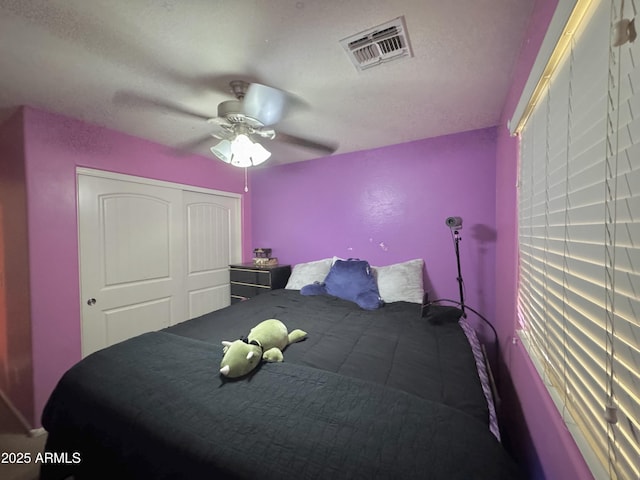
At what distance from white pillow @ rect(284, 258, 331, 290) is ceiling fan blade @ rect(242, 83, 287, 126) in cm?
160

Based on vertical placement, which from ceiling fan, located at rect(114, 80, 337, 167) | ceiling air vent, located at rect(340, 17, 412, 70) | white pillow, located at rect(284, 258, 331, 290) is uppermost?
ceiling air vent, located at rect(340, 17, 412, 70)

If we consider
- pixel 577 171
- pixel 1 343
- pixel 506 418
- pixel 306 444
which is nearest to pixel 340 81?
pixel 577 171

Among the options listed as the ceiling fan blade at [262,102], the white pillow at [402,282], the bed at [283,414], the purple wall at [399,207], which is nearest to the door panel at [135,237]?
the bed at [283,414]

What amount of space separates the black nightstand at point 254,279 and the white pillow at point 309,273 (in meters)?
0.25

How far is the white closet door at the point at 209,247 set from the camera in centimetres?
275

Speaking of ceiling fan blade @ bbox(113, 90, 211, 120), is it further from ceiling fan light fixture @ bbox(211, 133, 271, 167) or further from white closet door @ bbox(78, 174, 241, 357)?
white closet door @ bbox(78, 174, 241, 357)

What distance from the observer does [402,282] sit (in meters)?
2.21

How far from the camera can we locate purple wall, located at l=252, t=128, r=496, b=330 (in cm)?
218

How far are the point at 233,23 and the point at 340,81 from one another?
2.05ft

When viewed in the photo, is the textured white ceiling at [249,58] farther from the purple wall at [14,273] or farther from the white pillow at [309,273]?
the white pillow at [309,273]

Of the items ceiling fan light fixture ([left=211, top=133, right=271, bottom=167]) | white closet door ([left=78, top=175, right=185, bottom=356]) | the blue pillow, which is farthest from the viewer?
the blue pillow

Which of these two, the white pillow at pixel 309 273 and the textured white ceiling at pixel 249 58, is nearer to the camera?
the textured white ceiling at pixel 249 58

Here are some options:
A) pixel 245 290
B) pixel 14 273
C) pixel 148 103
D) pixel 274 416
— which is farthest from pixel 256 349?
pixel 14 273

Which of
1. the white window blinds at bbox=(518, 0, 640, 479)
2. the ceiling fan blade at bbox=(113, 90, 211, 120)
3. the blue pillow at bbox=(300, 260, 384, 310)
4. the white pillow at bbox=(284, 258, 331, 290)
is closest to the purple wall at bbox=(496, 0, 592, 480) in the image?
the white window blinds at bbox=(518, 0, 640, 479)
